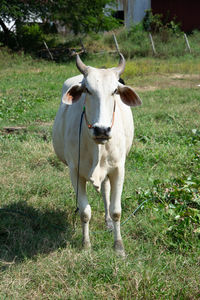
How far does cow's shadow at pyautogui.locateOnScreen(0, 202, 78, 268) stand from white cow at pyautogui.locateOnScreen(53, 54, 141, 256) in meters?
0.28

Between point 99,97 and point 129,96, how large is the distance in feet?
1.41

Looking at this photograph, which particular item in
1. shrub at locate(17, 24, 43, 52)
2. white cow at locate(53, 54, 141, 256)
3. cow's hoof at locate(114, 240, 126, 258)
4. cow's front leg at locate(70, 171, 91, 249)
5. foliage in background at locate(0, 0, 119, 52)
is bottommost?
shrub at locate(17, 24, 43, 52)

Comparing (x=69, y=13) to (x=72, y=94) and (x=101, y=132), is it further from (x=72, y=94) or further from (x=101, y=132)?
(x=101, y=132)

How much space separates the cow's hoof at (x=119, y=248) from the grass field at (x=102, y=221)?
2.3 inches

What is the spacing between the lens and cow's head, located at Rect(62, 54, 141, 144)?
243cm

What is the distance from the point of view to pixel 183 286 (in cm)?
240

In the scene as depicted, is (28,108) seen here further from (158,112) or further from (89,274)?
(89,274)

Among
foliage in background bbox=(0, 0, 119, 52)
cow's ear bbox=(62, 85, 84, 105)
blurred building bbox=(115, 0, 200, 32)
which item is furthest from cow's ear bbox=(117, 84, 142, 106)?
blurred building bbox=(115, 0, 200, 32)

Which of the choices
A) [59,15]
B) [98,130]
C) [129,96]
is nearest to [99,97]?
[98,130]

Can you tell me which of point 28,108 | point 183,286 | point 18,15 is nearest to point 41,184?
point 183,286

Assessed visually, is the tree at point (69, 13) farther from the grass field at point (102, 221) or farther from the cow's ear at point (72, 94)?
the cow's ear at point (72, 94)

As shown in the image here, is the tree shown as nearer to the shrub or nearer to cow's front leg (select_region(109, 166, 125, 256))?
the shrub

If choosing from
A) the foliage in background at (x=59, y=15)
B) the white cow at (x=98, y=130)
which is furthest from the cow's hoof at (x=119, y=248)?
the foliage in background at (x=59, y=15)

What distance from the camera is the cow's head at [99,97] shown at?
2.43 metres
